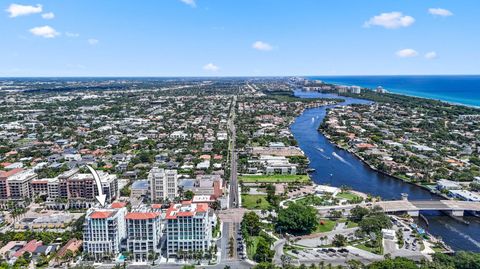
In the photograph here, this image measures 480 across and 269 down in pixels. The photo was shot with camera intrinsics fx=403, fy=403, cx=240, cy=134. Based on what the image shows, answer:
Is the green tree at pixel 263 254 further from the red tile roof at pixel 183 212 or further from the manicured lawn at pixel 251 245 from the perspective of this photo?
the red tile roof at pixel 183 212

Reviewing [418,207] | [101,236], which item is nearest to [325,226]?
[418,207]

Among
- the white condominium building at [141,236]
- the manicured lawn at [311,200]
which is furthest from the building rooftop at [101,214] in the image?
the manicured lawn at [311,200]

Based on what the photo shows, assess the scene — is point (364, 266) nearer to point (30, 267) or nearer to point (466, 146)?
point (30, 267)

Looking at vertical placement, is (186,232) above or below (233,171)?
above

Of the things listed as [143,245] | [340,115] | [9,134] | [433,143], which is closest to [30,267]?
[143,245]

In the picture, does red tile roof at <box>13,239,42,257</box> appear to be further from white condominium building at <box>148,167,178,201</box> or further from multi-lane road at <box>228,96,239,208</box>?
multi-lane road at <box>228,96,239,208</box>

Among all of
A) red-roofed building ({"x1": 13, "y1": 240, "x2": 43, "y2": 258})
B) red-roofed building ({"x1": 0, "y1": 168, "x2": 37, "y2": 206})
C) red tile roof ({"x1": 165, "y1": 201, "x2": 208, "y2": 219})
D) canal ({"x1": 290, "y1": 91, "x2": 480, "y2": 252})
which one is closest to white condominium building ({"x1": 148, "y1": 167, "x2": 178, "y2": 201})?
red tile roof ({"x1": 165, "y1": 201, "x2": 208, "y2": 219})

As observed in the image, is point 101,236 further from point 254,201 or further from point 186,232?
point 254,201
